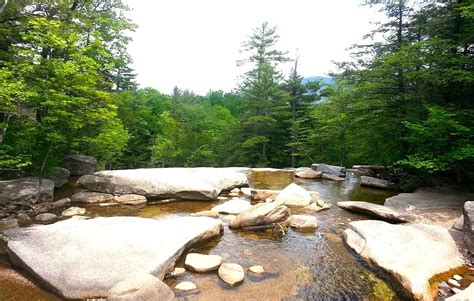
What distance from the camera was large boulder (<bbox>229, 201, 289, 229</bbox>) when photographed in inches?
264

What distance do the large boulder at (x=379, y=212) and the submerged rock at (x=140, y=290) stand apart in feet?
19.5

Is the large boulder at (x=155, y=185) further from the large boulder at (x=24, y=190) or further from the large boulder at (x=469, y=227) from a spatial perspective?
the large boulder at (x=469, y=227)

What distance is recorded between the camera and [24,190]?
25.0 ft

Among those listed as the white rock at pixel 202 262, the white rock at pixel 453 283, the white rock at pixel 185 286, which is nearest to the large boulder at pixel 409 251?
the white rock at pixel 453 283

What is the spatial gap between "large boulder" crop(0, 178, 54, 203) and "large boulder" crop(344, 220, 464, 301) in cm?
847

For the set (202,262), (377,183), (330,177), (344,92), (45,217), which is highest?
(344,92)

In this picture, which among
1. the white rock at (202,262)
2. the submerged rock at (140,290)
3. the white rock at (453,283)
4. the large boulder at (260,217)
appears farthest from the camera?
the large boulder at (260,217)

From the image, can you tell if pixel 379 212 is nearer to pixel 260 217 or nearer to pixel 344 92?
pixel 260 217

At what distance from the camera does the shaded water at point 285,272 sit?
406 centimetres

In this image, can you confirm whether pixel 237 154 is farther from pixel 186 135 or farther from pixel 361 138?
pixel 361 138

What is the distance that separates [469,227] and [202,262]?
518 cm

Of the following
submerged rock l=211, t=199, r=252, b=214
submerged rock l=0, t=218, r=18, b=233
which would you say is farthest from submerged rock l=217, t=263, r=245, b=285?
submerged rock l=0, t=218, r=18, b=233

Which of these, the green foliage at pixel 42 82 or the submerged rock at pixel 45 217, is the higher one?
the green foliage at pixel 42 82

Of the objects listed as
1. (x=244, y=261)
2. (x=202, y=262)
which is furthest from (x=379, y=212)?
(x=202, y=262)
